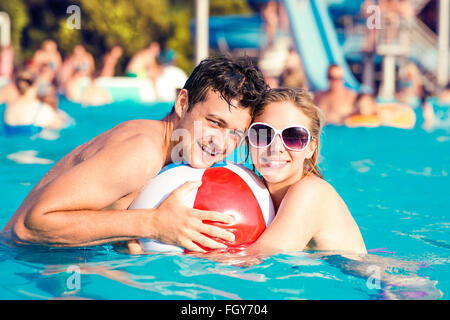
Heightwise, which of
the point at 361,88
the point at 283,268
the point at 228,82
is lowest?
the point at 283,268

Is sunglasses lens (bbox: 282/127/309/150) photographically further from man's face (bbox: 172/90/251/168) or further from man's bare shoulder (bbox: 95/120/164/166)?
man's bare shoulder (bbox: 95/120/164/166)

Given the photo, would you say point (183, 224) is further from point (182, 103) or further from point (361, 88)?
point (361, 88)

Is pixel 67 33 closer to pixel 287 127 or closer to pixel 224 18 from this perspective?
pixel 224 18

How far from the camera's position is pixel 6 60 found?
18.7 meters


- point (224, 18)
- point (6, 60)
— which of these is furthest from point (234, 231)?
point (224, 18)

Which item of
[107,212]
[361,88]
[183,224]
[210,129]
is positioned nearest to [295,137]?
[210,129]

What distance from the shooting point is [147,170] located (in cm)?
348

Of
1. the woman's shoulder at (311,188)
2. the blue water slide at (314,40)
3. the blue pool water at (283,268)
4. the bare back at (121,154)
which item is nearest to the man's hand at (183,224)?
the blue pool water at (283,268)

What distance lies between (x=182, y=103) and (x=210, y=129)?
0.33 meters

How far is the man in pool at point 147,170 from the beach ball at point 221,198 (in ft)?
0.20

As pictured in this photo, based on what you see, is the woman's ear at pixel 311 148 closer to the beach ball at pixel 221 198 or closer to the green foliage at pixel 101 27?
the beach ball at pixel 221 198

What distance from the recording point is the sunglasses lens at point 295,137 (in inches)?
145

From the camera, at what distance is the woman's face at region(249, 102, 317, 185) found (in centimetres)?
370

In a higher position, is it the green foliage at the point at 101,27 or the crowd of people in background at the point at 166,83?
the green foliage at the point at 101,27
